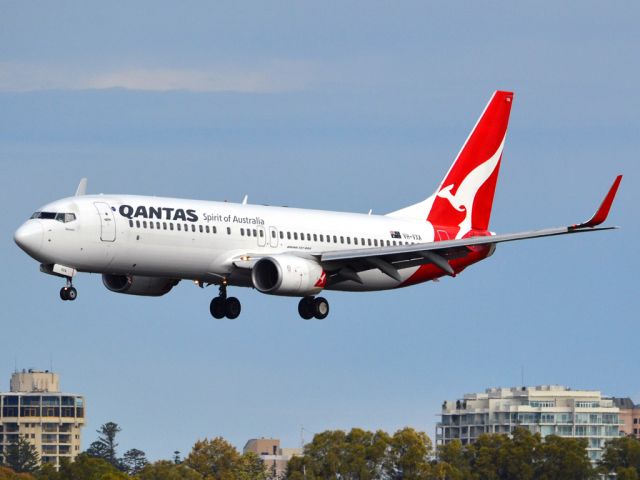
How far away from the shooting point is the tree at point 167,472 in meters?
183

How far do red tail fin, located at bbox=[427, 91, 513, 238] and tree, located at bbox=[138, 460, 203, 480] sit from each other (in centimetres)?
7852

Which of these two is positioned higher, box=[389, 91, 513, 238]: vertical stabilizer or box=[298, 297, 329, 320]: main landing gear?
box=[389, 91, 513, 238]: vertical stabilizer

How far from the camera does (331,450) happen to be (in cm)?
18000

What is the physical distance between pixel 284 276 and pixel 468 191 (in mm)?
19888

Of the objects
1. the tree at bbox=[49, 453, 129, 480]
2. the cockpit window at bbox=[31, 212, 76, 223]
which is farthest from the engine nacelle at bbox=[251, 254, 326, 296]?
the tree at bbox=[49, 453, 129, 480]

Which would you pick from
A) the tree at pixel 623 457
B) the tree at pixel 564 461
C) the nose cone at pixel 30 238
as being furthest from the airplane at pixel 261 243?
the tree at pixel 623 457

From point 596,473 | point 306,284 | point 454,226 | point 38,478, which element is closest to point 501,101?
point 454,226

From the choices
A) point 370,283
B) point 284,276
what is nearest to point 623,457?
point 370,283

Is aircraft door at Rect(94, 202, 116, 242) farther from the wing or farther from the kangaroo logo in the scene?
the kangaroo logo

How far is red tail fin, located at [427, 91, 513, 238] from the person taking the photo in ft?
362

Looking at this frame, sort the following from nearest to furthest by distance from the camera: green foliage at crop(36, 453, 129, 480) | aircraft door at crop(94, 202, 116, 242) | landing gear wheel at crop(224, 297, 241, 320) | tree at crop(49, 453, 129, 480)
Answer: aircraft door at crop(94, 202, 116, 242) < landing gear wheel at crop(224, 297, 241, 320) < green foliage at crop(36, 453, 129, 480) < tree at crop(49, 453, 129, 480)

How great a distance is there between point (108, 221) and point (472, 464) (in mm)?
96828

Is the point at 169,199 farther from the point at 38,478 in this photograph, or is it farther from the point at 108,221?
the point at 38,478

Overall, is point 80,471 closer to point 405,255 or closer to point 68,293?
point 405,255
